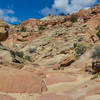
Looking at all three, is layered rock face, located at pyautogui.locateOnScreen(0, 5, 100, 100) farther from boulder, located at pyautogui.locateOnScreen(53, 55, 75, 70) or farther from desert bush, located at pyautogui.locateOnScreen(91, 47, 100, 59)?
desert bush, located at pyautogui.locateOnScreen(91, 47, 100, 59)

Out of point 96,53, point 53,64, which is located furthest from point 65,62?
point 53,64

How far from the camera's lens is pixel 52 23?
148ft

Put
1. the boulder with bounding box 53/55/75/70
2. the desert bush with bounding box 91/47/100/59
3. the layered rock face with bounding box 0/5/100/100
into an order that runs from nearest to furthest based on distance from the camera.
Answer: the layered rock face with bounding box 0/5/100/100 < the boulder with bounding box 53/55/75/70 < the desert bush with bounding box 91/47/100/59

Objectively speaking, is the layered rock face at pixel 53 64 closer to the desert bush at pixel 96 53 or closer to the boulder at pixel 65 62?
the boulder at pixel 65 62

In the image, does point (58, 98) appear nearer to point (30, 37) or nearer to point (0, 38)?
point (0, 38)

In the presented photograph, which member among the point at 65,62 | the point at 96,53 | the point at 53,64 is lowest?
the point at 53,64

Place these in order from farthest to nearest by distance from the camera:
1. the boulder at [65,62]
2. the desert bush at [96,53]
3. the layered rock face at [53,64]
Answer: the desert bush at [96,53], the boulder at [65,62], the layered rock face at [53,64]

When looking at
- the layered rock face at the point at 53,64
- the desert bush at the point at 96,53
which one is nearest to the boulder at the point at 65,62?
the layered rock face at the point at 53,64

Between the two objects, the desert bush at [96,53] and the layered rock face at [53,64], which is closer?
the layered rock face at [53,64]

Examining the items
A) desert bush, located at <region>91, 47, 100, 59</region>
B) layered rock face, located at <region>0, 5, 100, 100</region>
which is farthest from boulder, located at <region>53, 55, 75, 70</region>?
desert bush, located at <region>91, 47, 100, 59</region>

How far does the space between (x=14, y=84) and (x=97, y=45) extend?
16734 mm

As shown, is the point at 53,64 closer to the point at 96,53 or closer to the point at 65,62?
the point at 65,62

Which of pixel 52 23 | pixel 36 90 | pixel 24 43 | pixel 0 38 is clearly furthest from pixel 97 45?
pixel 52 23

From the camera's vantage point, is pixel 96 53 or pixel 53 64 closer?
pixel 96 53
